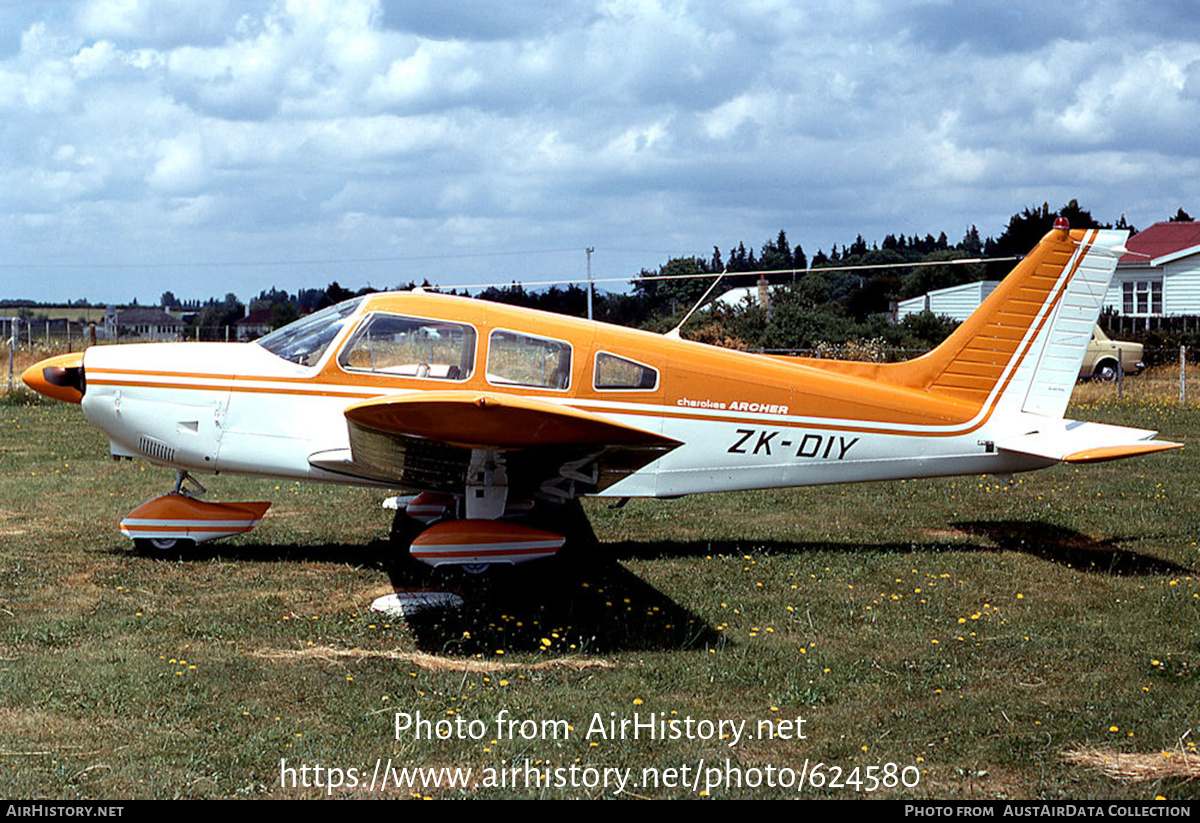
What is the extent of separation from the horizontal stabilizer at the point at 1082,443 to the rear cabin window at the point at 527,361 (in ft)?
12.4

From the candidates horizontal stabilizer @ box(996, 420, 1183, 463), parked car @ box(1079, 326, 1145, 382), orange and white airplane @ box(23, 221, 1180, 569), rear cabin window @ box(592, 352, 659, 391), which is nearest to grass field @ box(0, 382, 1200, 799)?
orange and white airplane @ box(23, 221, 1180, 569)

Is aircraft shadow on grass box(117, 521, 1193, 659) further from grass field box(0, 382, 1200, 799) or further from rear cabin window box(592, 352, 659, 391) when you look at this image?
rear cabin window box(592, 352, 659, 391)

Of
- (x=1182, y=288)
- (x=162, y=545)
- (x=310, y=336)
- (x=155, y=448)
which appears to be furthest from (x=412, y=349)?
(x=1182, y=288)

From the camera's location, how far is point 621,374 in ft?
27.3

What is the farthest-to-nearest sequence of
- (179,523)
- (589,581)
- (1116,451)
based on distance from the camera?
(179,523) < (589,581) < (1116,451)

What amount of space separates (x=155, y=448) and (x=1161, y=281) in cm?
4205

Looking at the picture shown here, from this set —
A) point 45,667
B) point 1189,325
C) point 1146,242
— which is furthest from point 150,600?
point 1146,242

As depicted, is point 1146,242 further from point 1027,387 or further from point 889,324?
point 1027,387

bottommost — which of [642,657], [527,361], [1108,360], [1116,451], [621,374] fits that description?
[642,657]

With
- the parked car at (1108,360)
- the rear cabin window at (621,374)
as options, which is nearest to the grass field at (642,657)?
the rear cabin window at (621,374)

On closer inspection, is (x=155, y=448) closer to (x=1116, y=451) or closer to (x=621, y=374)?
(x=621, y=374)

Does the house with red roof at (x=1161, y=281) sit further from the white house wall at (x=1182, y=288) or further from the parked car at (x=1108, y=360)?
the parked car at (x=1108, y=360)

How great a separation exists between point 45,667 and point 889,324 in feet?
111

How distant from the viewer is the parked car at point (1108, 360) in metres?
28.8
